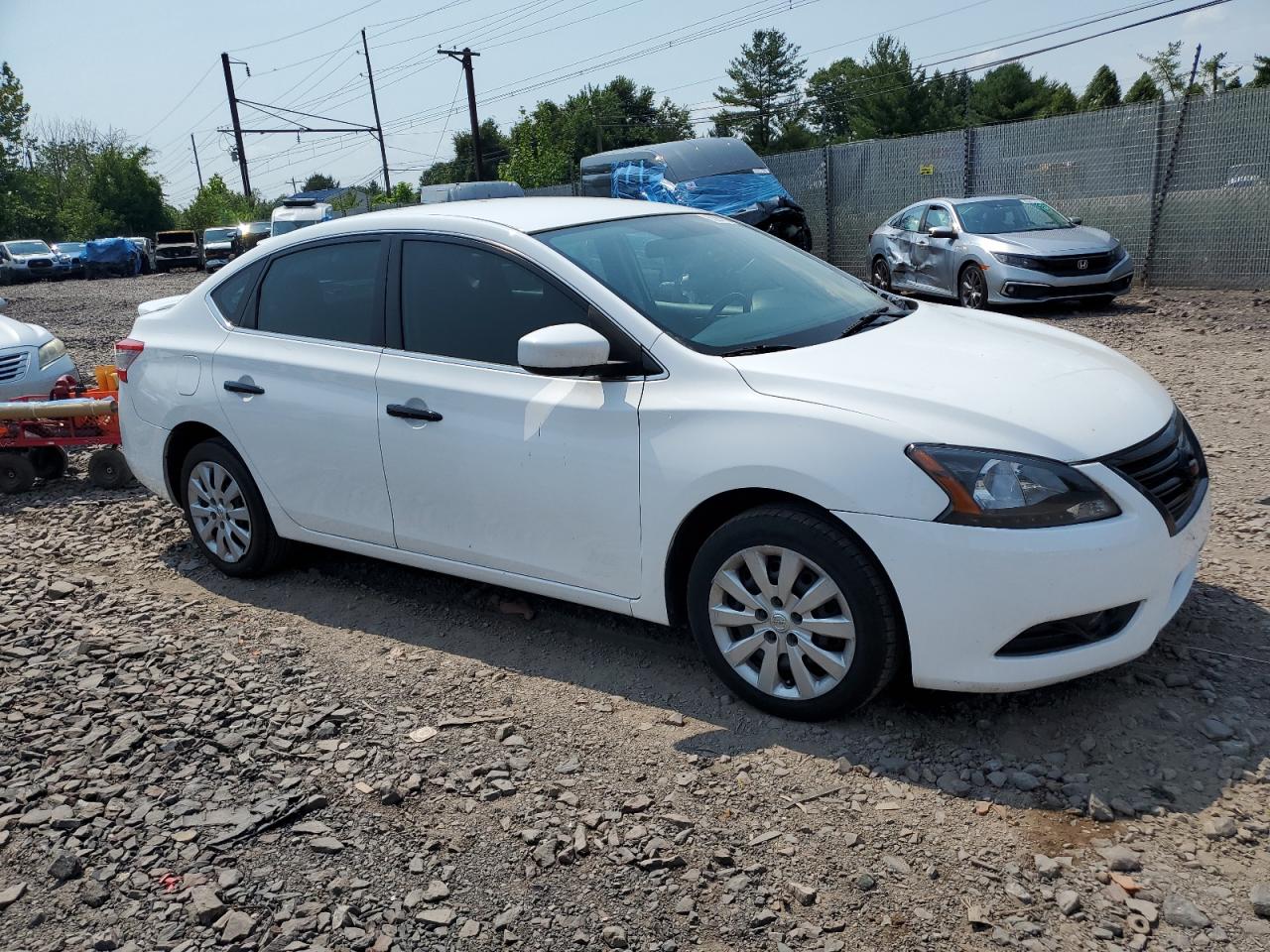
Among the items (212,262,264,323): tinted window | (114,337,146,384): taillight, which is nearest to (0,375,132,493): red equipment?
(114,337,146,384): taillight

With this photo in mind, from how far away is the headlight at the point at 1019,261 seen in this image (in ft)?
42.3

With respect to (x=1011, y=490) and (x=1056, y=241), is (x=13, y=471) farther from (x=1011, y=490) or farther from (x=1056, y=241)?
(x=1056, y=241)

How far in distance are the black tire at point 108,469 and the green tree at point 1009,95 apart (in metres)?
80.1

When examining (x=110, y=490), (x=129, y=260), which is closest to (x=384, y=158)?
(x=129, y=260)

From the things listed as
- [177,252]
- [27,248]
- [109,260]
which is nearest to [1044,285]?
[109,260]

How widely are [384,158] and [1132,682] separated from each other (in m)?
57.8

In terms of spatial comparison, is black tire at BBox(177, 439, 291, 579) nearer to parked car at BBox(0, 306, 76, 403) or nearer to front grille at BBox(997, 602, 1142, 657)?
front grille at BBox(997, 602, 1142, 657)

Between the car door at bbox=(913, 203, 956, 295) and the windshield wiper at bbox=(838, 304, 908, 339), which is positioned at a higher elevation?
the windshield wiper at bbox=(838, 304, 908, 339)

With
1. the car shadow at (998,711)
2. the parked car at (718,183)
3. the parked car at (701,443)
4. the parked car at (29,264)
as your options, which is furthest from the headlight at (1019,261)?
the parked car at (29,264)

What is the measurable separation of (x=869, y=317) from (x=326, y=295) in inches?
93.5

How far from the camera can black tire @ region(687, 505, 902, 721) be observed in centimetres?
332

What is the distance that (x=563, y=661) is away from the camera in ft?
14.1

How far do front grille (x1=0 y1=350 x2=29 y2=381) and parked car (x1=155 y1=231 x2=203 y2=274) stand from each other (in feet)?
135

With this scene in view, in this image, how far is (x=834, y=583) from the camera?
133 inches
